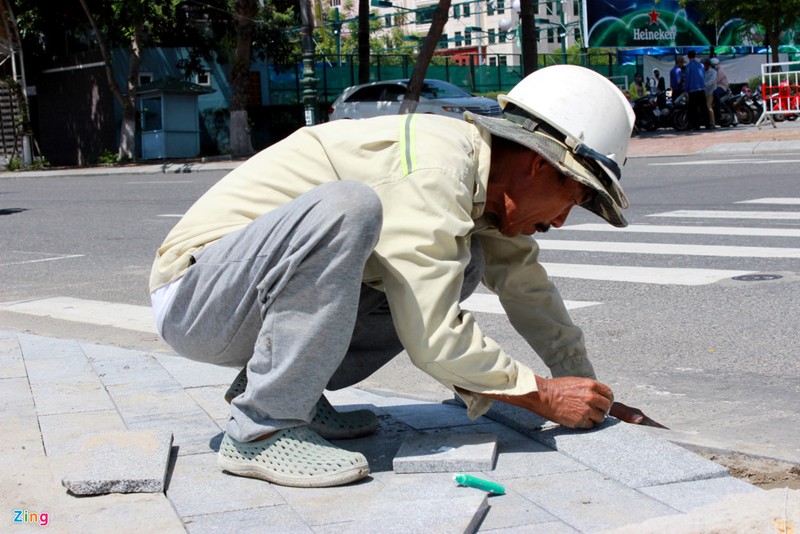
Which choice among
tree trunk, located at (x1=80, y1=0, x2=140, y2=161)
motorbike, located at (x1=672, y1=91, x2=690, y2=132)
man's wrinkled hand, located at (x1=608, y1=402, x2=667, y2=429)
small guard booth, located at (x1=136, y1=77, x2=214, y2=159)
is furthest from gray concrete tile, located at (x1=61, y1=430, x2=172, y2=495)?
small guard booth, located at (x1=136, y1=77, x2=214, y2=159)

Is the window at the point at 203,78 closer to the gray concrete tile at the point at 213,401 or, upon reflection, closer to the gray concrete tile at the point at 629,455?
the gray concrete tile at the point at 213,401

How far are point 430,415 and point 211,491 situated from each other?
0.98 metres

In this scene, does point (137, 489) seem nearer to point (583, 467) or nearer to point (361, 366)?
point (361, 366)

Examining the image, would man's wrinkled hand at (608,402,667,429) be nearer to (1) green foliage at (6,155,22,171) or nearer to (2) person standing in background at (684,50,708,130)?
(2) person standing in background at (684,50,708,130)

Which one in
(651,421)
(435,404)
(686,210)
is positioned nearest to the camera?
(651,421)

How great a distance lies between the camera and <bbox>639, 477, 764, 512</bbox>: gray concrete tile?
2.64m

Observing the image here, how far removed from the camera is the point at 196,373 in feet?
14.3

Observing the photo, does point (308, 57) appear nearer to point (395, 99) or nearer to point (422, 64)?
point (395, 99)

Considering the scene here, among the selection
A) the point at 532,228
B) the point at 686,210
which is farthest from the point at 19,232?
the point at 532,228

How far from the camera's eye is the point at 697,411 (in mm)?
3906

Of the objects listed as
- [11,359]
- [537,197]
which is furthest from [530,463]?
[11,359]

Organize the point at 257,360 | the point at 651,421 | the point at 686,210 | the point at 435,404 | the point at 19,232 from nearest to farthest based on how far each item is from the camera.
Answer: the point at 257,360, the point at 651,421, the point at 435,404, the point at 686,210, the point at 19,232

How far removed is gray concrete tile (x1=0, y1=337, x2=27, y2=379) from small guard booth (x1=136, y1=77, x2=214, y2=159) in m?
23.8

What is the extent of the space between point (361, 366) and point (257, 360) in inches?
22.2
